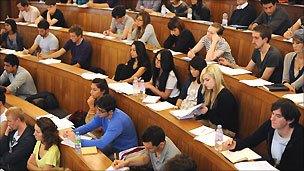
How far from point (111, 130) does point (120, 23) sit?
2998 millimetres

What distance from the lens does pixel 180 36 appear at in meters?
5.71

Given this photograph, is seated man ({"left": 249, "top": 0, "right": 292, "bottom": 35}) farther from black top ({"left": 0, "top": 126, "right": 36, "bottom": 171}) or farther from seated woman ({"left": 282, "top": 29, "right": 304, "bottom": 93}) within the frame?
black top ({"left": 0, "top": 126, "right": 36, "bottom": 171})

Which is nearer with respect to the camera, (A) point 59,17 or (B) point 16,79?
(B) point 16,79

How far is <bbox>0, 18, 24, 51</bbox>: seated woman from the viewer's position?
21.8ft

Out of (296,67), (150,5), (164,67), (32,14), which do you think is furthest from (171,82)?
(32,14)

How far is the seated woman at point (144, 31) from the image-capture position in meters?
5.94

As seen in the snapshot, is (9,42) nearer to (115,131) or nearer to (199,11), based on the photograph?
(199,11)

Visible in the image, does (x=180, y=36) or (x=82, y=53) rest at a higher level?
(x=180, y=36)

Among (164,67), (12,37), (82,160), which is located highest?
(164,67)

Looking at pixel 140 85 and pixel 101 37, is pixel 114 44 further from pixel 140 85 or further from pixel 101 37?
pixel 140 85

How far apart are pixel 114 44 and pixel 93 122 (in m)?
2.06

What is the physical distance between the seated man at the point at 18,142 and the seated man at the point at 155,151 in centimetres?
113

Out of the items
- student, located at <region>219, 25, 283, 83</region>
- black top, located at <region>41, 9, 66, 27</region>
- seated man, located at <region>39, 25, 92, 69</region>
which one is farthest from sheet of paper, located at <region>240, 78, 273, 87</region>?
black top, located at <region>41, 9, 66, 27</region>

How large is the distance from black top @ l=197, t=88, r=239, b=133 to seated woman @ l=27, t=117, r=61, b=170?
1.22 metres
